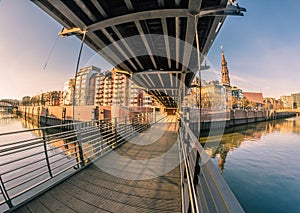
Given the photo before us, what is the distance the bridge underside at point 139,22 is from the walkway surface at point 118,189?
3.57m

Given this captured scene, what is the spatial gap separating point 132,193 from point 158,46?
602cm

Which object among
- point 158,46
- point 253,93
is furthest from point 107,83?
point 253,93

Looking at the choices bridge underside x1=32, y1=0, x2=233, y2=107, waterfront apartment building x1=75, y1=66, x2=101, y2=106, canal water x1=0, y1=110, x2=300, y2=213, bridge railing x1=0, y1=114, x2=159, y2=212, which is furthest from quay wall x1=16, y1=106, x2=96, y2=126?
waterfront apartment building x1=75, y1=66, x2=101, y2=106

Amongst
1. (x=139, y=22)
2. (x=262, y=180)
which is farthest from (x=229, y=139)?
(x=139, y=22)

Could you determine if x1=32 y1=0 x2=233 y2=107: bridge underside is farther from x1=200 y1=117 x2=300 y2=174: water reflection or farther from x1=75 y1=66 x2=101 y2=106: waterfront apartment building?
x1=75 y1=66 x2=101 y2=106: waterfront apartment building

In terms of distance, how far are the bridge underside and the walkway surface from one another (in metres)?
3.57

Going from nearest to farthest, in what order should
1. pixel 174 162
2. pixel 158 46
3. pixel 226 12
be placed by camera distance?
pixel 226 12 → pixel 174 162 → pixel 158 46

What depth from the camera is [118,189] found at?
9.11 feet

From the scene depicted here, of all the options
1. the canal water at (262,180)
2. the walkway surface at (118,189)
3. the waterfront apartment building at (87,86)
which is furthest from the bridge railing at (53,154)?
the waterfront apartment building at (87,86)

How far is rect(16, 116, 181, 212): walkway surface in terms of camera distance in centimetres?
229

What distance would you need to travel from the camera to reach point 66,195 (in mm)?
2586

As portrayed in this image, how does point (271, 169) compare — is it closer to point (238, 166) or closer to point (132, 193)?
point (238, 166)

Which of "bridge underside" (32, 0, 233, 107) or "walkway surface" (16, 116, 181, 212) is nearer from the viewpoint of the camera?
"walkway surface" (16, 116, 181, 212)

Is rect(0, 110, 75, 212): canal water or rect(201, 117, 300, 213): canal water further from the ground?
rect(0, 110, 75, 212): canal water
